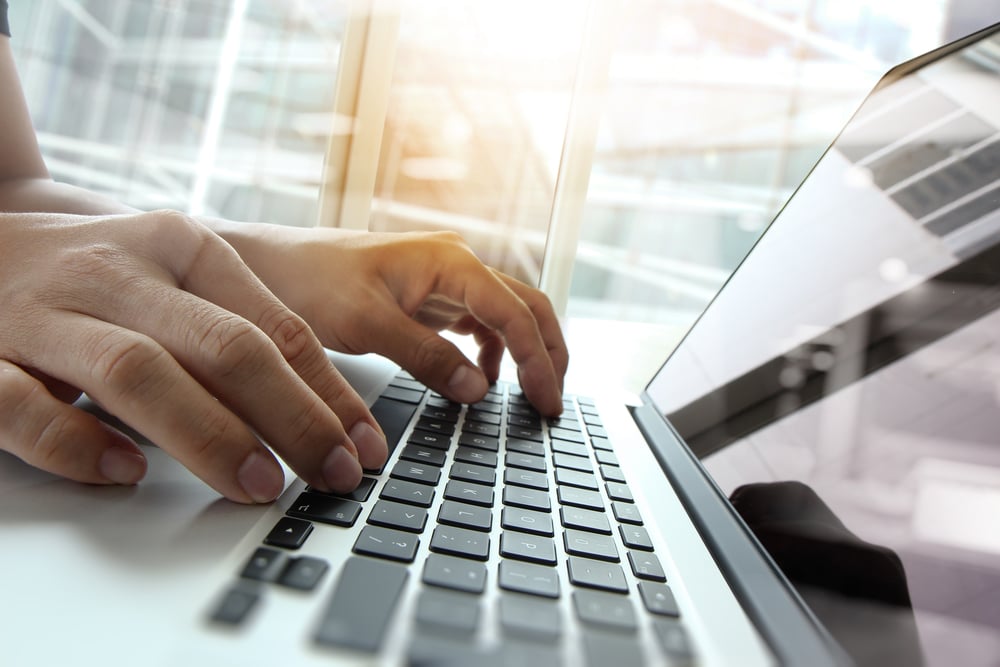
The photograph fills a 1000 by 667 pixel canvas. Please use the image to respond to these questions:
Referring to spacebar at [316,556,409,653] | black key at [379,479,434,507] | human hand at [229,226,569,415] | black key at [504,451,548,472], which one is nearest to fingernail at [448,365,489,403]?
human hand at [229,226,569,415]

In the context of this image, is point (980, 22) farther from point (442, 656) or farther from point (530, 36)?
point (530, 36)

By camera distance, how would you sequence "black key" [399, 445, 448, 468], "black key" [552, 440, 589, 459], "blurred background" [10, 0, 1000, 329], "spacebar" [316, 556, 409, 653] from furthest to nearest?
"blurred background" [10, 0, 1000, 329] → "black key" [552, 440, 589, 459] → "black key" [399, 445, 448, 468] → "spacebar" [316, 556, 409, 653]

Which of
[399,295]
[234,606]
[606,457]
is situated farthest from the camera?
[399,295]

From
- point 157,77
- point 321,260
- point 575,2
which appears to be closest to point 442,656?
point 321,260

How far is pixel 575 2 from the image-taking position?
2221 mm

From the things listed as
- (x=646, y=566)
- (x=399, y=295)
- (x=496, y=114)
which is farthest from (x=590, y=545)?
(x=496, y=114)

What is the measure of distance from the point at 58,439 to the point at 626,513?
0.32m

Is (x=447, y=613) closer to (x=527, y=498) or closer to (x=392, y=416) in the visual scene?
(x=527, y=498)

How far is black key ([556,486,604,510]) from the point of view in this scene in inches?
15.0

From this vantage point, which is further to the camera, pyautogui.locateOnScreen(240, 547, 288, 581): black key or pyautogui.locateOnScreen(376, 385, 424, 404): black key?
pyautogui.locateOnScreen(376, 385, 424, 404): black key

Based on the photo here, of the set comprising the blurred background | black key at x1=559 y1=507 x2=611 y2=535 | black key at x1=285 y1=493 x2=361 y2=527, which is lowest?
black key at x1=559 y1=507 x2=611 y2=535

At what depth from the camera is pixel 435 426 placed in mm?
492

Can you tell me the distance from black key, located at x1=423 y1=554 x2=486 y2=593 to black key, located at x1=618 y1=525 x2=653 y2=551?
111mm

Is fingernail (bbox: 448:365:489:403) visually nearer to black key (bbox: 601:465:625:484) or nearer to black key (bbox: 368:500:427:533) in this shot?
black key (bbox: 601:465:625:484)
